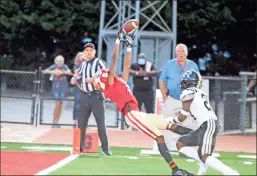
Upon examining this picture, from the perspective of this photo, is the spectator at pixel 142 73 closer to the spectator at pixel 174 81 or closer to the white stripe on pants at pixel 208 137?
the spectator at pixel 174 81

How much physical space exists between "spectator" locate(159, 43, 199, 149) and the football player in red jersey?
46 millimetres

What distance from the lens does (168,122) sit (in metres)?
2.36

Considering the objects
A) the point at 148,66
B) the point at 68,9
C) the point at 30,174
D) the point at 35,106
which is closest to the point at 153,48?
the point at 148,66

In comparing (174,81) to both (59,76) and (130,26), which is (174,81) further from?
(59,76)

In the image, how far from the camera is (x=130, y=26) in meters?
2.28

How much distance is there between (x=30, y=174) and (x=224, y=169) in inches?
553

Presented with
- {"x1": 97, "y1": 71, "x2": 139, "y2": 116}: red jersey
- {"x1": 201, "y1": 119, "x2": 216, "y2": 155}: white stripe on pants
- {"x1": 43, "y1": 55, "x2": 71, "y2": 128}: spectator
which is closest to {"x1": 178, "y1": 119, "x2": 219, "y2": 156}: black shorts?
{"x1": 201, "y1": 119, "x2": 216, "y2": 155}: white stripe on pants

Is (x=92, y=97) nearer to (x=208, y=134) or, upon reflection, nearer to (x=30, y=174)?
(x=208, y=134)

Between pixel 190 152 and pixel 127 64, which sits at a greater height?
pixel 127 64

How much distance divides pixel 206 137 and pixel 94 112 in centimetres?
100

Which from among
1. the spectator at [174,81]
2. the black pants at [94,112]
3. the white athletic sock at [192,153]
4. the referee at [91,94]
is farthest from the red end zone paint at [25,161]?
the white athletic sock at [192,153]

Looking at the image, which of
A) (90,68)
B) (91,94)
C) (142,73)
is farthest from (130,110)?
(142,73)

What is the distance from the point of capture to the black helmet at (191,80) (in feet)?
7.36

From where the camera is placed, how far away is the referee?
2648mm
